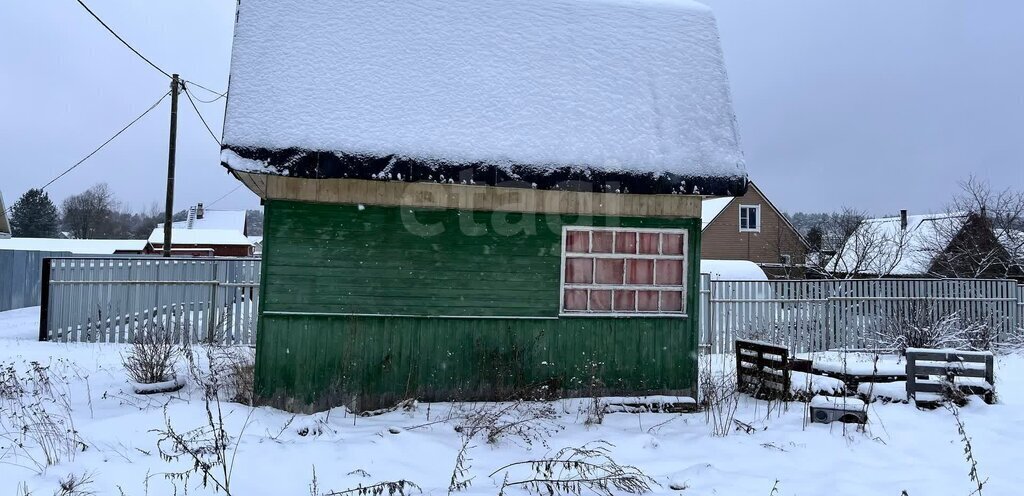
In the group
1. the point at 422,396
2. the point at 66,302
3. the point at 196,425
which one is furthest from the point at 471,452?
the point at 66,302

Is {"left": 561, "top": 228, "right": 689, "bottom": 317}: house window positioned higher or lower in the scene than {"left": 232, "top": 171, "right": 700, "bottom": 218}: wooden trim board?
lower

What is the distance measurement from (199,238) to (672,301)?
3876 centimetres

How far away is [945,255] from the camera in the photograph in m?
21.1

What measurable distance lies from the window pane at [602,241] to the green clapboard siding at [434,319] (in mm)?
176

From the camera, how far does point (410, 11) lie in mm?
7918

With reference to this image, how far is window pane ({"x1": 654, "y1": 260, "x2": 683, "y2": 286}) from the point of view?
7473 millimetres

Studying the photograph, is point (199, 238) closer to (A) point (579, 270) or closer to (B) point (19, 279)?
(B) point (19, 279)

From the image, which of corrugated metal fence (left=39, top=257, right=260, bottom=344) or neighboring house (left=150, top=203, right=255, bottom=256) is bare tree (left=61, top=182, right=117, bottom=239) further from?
corrugated metal fence (left=39, top=257, right=260, bottom=344)

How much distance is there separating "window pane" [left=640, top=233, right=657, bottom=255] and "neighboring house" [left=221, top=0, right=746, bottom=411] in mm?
25

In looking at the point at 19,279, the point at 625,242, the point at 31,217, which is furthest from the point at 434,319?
the point at 31,217

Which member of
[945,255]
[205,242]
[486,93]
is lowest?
[945,255]

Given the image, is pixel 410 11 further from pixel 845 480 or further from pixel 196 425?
pixel 845 480

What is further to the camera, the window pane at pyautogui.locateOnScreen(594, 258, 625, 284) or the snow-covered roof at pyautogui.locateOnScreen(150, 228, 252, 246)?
the snow-covered roof at pyautogui.locateOnScreen(150, 228, 252, 246)

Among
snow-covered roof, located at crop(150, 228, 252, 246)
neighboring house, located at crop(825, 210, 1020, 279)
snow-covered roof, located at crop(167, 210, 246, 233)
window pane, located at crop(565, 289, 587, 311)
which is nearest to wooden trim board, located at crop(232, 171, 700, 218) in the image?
window pane, located at crop(565, 289, 587, 311)
